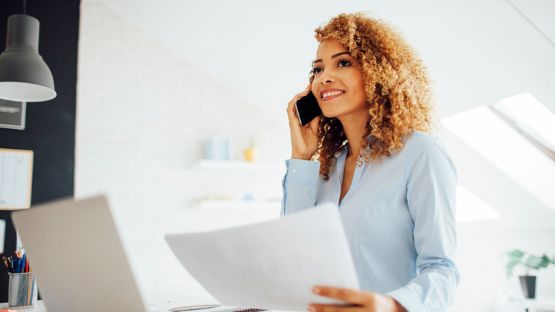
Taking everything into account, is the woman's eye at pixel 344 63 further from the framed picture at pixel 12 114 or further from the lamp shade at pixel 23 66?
the framed picture at pixel 12 114

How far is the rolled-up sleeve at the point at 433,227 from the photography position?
1.06m

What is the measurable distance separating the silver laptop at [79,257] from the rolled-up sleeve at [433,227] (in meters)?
0.55

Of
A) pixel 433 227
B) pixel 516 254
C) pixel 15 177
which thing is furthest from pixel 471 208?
pixel 15 177

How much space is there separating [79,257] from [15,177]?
241 centimetres

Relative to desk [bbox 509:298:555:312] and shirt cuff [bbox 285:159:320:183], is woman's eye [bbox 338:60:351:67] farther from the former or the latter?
desk [bbox 509:298:555:312]

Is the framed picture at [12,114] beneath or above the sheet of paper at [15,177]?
above

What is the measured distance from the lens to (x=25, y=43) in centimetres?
236

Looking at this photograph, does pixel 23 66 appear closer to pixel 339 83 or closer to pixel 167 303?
pixel 167 303

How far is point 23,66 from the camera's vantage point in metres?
2.23

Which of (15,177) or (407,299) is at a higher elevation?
(15,177)

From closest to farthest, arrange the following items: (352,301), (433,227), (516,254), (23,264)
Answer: (352,301) < (433,227) < (23,264) < (516,254)

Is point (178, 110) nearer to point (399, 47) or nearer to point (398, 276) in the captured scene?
point (399, 47)

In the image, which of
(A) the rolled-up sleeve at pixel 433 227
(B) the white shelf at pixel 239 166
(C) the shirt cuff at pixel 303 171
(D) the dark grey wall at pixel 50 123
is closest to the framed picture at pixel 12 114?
(D) the dark grey wall at pixel 50 123

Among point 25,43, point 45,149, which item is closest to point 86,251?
point 25,43
